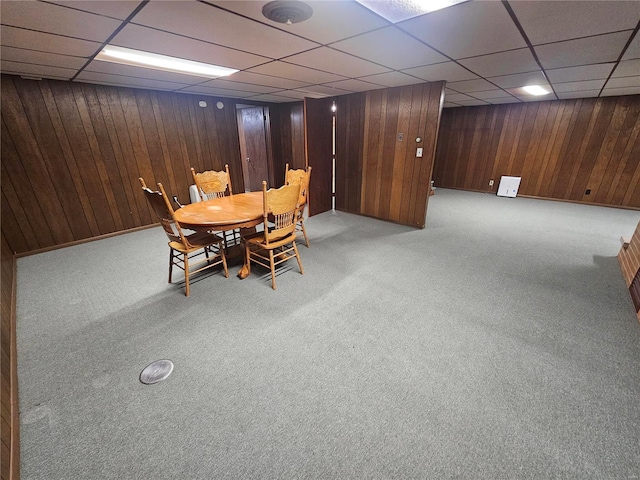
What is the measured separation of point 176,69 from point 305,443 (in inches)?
141

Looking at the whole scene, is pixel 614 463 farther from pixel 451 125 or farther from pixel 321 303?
pixel 451 125

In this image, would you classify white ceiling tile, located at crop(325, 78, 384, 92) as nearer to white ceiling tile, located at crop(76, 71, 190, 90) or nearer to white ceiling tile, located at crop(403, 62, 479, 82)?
white ceiling tile, located at crop(403, 62, 479, 82)

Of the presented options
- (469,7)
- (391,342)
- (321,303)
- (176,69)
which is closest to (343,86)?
(176,69)

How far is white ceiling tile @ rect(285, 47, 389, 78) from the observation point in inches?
88.6

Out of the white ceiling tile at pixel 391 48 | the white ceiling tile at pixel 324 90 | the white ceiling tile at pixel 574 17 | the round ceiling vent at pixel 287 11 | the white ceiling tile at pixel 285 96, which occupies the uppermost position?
the white ceiling tile at pixel 285 96

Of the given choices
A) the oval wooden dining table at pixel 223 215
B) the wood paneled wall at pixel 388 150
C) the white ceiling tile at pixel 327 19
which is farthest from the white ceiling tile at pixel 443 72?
the oval wooden dining table at pixel 223 215

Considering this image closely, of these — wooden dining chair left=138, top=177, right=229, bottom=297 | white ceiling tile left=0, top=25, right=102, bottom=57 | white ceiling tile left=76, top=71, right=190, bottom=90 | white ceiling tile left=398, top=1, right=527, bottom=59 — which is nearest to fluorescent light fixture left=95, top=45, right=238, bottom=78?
white ceiling tile left=0, top=25, right=102, bottom=57

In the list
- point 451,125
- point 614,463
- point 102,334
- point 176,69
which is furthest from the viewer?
point 451,125

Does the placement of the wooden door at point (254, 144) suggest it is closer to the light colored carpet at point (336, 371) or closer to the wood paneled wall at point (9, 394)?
the light colored carpet at point (336, 371)

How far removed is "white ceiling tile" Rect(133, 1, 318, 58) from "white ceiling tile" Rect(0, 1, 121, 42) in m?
0.25

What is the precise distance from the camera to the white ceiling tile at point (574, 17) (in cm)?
142

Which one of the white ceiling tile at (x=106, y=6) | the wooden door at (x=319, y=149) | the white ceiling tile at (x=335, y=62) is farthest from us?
the wooden door at (x=319, y=149)

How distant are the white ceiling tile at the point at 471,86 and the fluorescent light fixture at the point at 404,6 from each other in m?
2.43

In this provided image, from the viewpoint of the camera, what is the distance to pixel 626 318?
2.10 m
